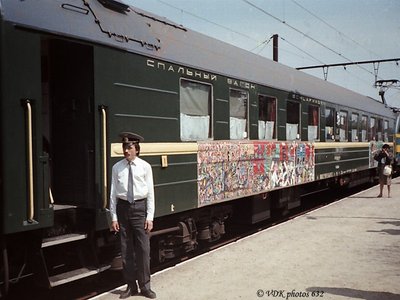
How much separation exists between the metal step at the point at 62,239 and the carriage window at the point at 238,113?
358cm

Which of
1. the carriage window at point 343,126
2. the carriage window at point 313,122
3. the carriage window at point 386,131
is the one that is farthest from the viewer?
the carriage window at point 386,131

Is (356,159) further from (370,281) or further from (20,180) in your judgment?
(20,180)

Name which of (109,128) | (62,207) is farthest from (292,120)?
(62,207)

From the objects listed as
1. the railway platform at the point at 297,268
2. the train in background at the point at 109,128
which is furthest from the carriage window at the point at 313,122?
the railway platform at the point at 297,268

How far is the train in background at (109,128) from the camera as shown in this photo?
4367 millimetres

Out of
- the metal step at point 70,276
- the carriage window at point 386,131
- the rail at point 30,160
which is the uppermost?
the carriage window at point 386,131

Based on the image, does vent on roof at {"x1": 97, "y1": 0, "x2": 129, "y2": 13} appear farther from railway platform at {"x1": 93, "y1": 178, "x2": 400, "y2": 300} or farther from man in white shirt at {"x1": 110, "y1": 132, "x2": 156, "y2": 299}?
railway platform at {"x1": 93, "y1": 178, "x2": 400, "y2": 300}

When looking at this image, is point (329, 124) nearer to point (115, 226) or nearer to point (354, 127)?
point (354, 127)

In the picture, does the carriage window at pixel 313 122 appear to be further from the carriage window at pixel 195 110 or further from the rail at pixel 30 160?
the rail at pixel 30 160

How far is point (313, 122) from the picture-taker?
A: 11781 millimetres

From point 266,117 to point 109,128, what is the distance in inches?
183

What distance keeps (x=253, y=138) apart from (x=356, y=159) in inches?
321

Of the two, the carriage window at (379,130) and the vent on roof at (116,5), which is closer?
the vent on roof at (116,5)

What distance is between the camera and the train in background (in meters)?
4.37
